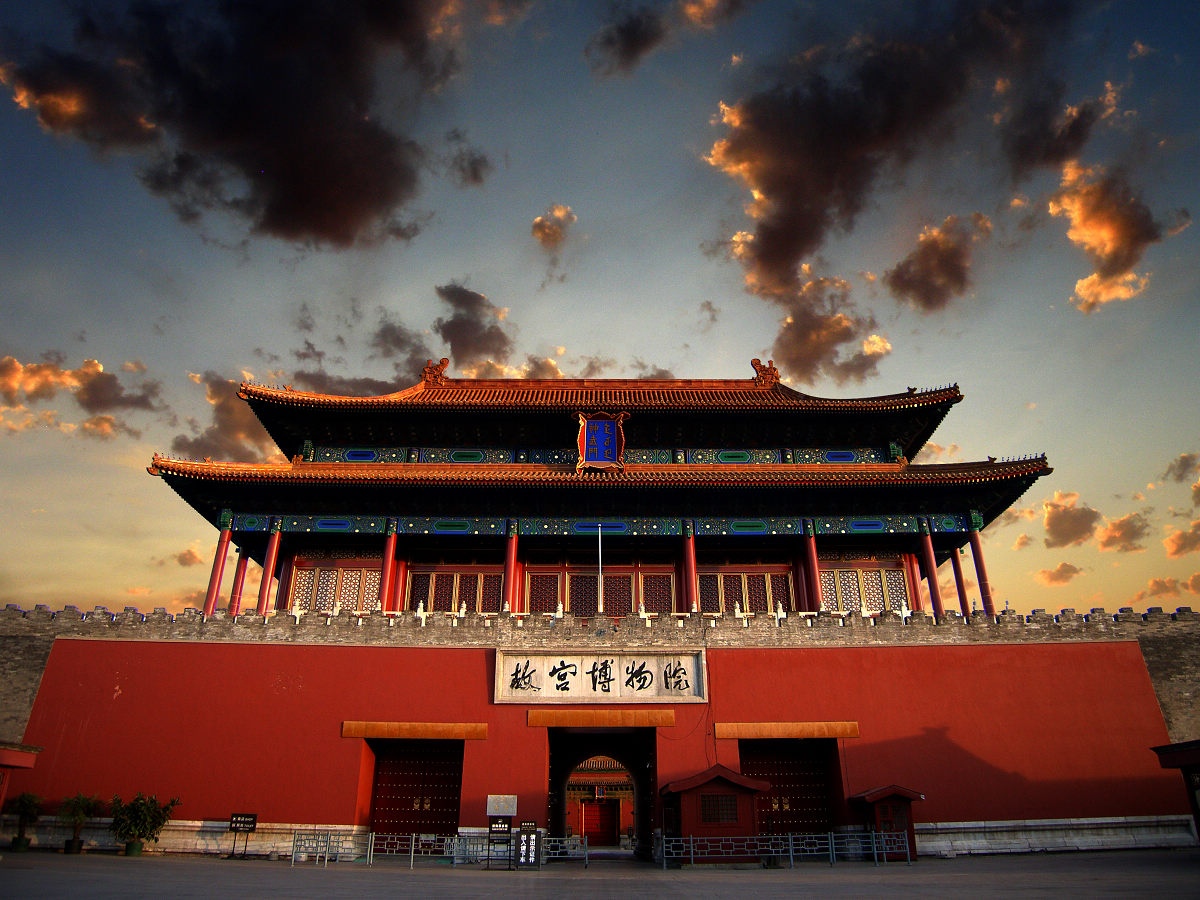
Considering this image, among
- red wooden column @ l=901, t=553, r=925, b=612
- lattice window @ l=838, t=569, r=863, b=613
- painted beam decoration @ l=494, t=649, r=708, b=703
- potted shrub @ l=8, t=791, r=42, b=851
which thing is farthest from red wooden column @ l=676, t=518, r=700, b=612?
potted shrub @ l=8, t=791, r=42, b=851

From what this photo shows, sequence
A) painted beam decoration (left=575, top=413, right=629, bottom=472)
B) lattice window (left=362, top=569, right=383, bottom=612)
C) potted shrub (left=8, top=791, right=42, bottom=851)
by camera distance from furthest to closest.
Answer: painted beam decoration (left=575, top=413, right=629, bottom=472), lattice window (left=362, top=569, right=383, bottom=612), potted shrub (left=8, top=791, right=42, bottom=851)

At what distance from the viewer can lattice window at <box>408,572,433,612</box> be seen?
21.8 metres

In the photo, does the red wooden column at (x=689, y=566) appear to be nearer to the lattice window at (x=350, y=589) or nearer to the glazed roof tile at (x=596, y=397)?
the glazed roof tile at (x=596, y=397)

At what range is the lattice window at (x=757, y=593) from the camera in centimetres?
2167

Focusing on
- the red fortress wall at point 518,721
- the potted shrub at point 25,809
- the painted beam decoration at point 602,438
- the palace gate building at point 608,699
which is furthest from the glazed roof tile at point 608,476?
the potted shrub at point 25,809

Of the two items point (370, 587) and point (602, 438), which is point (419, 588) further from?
point (602, 438)

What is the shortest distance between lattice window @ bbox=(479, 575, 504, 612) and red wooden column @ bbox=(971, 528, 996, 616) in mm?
12403

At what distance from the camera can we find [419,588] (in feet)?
72.1

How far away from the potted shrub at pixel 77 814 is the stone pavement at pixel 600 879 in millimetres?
390

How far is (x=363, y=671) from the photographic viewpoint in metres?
16.3

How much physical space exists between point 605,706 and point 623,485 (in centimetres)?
600

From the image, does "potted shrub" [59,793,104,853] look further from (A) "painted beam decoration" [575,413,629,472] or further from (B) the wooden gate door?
(A) "painted beam decoration" [575,413,629,472]

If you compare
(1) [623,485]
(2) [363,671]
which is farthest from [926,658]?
(2) [363,671]

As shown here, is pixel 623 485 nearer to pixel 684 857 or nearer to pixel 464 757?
pixel 464 757
